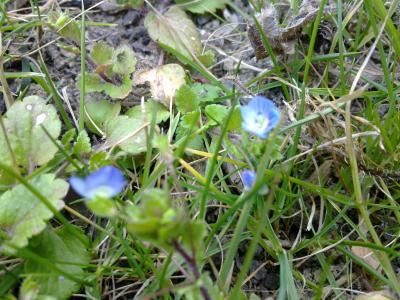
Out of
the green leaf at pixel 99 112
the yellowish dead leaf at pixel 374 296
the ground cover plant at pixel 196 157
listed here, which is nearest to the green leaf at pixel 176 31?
the ground cover plant at pixel 196 157

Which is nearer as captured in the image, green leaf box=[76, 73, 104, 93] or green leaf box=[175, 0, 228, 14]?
green leaf box=[76, 73, 104, 93]

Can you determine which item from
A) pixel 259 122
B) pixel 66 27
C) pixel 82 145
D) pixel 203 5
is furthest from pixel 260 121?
pixel 203 5

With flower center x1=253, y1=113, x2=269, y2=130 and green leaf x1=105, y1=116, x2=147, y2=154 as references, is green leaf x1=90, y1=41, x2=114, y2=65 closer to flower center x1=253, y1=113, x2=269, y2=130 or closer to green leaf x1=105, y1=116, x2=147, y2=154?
green leaf x1=105, y1=116, x2=147, y2=154

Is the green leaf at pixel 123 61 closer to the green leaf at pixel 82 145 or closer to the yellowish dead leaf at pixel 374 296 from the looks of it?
the green leaf at pixel 82 145

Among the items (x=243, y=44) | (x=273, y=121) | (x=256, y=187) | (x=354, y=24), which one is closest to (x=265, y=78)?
(x=243, y=44)

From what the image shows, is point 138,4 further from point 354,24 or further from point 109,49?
point 354,24

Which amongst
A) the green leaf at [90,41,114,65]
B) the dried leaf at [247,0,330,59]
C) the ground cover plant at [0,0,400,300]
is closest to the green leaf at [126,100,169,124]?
the ground cover plant at [0,0,400,300]
